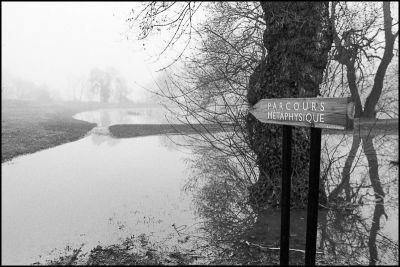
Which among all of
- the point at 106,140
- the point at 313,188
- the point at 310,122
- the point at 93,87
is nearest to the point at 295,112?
the point at 310,122

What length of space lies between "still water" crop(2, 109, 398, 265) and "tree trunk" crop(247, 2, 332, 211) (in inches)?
22.7

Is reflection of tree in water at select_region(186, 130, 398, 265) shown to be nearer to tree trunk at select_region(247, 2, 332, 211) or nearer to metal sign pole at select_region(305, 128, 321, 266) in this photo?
tree trunk at select_region(247, 2, 332, 211)

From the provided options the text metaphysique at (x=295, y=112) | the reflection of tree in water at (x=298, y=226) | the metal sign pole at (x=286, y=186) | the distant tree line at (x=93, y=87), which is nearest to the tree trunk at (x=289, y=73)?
the reflection of tree in water at (x=298, y=226)

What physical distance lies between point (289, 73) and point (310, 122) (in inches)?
123

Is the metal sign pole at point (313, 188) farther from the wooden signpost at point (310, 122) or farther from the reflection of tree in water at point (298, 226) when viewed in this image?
the reflection of tree in water at point (298, 226)

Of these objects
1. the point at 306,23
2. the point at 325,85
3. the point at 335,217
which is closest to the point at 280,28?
the point at 306,23

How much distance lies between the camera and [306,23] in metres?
6.33

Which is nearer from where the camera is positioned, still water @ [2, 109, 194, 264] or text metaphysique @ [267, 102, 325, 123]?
text metaphysique @ [267, 102, 325, 123]

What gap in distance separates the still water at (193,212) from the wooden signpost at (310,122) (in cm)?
121

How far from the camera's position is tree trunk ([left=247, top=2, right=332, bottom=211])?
6.38 metres

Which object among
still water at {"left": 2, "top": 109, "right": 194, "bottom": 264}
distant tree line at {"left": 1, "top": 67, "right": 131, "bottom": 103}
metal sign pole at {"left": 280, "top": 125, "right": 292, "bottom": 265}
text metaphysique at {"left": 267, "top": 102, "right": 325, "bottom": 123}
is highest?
distant tree line at {"left": 1, "top": 67, "right": 131, "bottom": 103}

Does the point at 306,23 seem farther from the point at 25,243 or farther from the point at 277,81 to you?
the point at 25,243

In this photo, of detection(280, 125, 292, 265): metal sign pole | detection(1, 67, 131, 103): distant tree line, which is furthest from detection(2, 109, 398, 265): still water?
detection(1, 67, 131, 103): distant tree line

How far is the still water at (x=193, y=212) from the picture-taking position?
17.5 feet
